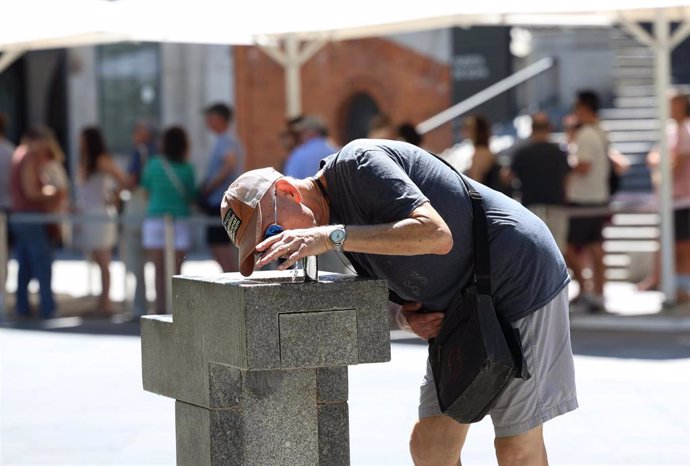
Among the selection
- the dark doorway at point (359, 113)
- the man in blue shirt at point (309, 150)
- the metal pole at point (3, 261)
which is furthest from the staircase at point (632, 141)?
the metal pole at point (3, 261)

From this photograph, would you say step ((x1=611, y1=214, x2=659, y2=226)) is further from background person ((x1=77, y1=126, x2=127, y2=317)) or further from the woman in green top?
background person ((x1=77, y1=126, x2=127, y2=317))

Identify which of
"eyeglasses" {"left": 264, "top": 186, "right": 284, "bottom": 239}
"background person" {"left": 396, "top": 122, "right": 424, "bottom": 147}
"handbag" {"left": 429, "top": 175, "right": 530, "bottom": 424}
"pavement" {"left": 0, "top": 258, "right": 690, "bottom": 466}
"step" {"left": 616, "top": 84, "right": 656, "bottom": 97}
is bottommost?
"pavement" {"left": 0, "top": 258, "right": 690, "bottom": 466}

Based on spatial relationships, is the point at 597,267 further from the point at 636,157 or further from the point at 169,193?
the point at 636,157

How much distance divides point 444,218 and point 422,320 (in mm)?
428

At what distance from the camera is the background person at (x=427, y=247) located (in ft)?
14.2

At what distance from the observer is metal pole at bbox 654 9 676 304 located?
12195 millimetres

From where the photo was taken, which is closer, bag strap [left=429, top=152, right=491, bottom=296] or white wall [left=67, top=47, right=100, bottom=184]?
bag strap [left=429, top=152, right=491, bottom=296]

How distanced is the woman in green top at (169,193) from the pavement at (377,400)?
0.79m

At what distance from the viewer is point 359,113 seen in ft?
82.5

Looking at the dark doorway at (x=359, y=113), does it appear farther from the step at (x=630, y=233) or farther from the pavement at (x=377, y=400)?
the pavement at (x=377, y=400)

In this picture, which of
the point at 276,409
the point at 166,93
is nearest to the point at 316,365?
the point at 276,409

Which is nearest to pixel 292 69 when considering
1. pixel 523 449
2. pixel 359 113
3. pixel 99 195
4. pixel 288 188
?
→ pixel 99 195

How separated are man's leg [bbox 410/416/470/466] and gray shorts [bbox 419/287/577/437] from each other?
0.21m

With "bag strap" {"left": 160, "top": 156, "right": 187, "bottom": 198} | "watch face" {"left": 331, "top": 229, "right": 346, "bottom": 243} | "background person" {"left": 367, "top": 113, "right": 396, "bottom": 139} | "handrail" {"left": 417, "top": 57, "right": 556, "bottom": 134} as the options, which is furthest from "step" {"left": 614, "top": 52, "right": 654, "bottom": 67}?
A: "watch face" {"left": 331, "top": 229, "right": 346, "bottom": 243}
